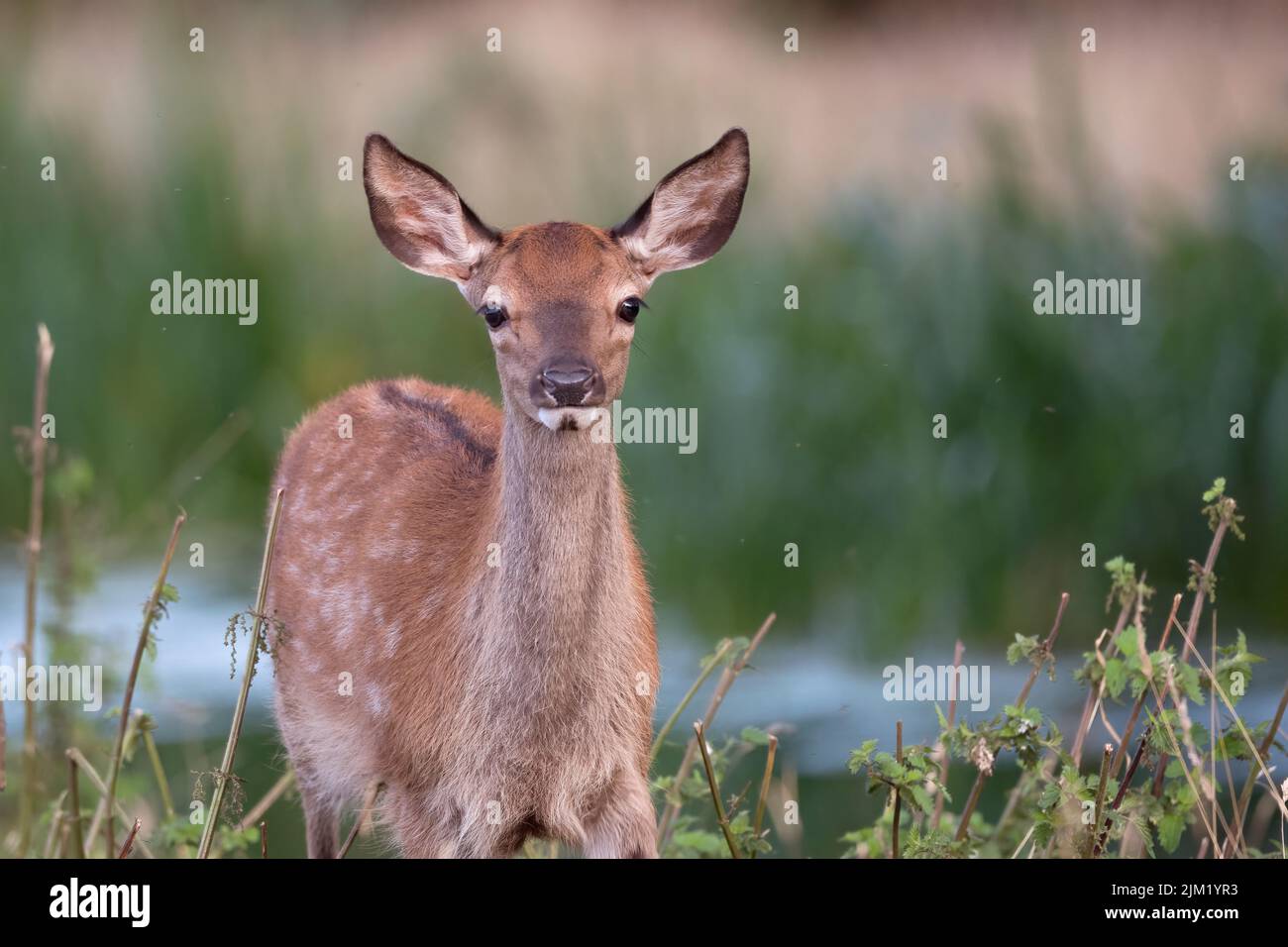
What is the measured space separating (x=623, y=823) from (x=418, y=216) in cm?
223

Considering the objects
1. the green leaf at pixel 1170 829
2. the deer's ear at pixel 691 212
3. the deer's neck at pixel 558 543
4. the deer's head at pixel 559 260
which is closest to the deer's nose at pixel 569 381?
the deer's head at pixel 559 260

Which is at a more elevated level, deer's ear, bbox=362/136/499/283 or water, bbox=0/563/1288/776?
deer's ear, bbox=362/136/499/283

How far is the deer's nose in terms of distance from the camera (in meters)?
5.91

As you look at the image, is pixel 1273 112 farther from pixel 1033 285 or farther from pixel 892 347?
pixel 892 347

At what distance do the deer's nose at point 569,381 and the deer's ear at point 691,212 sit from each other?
831 mm

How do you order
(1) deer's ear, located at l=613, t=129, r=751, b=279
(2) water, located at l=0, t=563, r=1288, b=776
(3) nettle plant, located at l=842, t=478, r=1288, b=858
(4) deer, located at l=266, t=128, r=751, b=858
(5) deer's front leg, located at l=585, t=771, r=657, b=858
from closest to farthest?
(3) nettle plant, located at l=842, t=478, r=1288, b=858 < (4) deer, located at l=266, t=128, r=751, b=858 < (5) deer's front leg, located at l=585, t=771, r=657, b=858 < (1) deer's ear, located at l=613, t=129, r=751, b=279 < (2) water, located at l=0, t=563, r=1288, b=776

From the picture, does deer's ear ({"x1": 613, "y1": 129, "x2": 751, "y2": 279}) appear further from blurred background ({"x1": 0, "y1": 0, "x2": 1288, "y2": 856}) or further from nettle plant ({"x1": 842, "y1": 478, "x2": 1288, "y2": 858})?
blurred background ({"x1": 0, "y1": 0, "x2": 1288, "y2": 856})

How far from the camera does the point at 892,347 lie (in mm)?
11953

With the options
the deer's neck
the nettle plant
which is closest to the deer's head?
the deer's neck

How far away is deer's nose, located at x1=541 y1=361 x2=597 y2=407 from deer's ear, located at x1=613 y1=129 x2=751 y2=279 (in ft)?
2.73

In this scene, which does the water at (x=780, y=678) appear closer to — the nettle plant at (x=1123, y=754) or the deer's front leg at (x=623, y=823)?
the deer's front leg at (x=623, y=823)

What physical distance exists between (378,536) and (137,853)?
162 centimetres

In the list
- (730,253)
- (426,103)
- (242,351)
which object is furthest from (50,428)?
(730,253)

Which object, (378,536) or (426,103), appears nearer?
(378,536)
